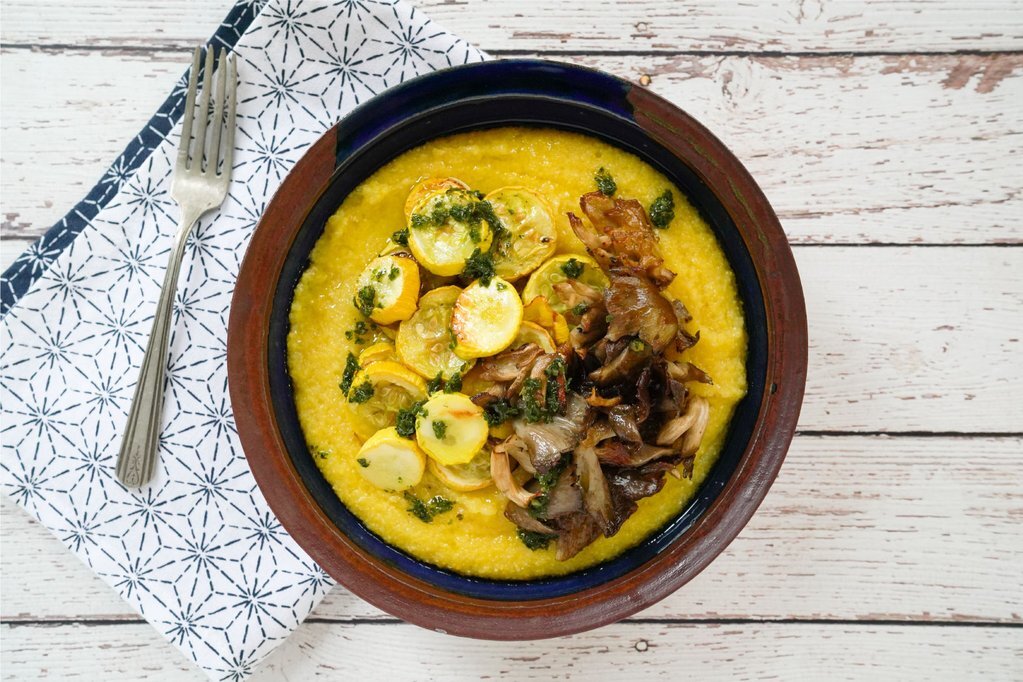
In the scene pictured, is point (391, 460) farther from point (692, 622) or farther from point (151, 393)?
point (692, 622)

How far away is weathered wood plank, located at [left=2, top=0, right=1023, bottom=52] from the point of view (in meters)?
2.53

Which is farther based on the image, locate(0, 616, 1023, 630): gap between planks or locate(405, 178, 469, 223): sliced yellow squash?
locate(0, 616, 1023, 630): gap between planks

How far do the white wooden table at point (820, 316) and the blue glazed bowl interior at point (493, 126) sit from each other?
465 millimetres

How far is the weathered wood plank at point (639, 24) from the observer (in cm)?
253

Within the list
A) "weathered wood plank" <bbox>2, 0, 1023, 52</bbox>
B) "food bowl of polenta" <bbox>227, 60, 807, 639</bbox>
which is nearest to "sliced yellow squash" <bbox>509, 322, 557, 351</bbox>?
"food bowl of polenta" <bbox>227, 60, 807, 639</bbox>

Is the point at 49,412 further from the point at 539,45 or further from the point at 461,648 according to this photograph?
the point at 539,45

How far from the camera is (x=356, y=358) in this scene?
7.22 feet

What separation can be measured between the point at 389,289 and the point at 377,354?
0.69ft

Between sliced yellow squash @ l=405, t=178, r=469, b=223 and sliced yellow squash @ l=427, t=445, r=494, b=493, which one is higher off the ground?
sliced yellow squash @ l=405, t=178, r=469, b=223

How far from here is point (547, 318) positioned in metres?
2.13

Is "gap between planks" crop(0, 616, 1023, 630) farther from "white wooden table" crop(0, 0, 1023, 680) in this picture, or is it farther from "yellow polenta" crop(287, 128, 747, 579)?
"yellow polenta" crop(287, 128, 747, 579)

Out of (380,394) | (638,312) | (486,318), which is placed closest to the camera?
(638,312)

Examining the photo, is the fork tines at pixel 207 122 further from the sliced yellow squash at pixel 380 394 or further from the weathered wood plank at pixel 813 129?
the sliced yellow squash at pixel 380 394

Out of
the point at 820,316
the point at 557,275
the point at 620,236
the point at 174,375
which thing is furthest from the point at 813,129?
the point at 174,375
